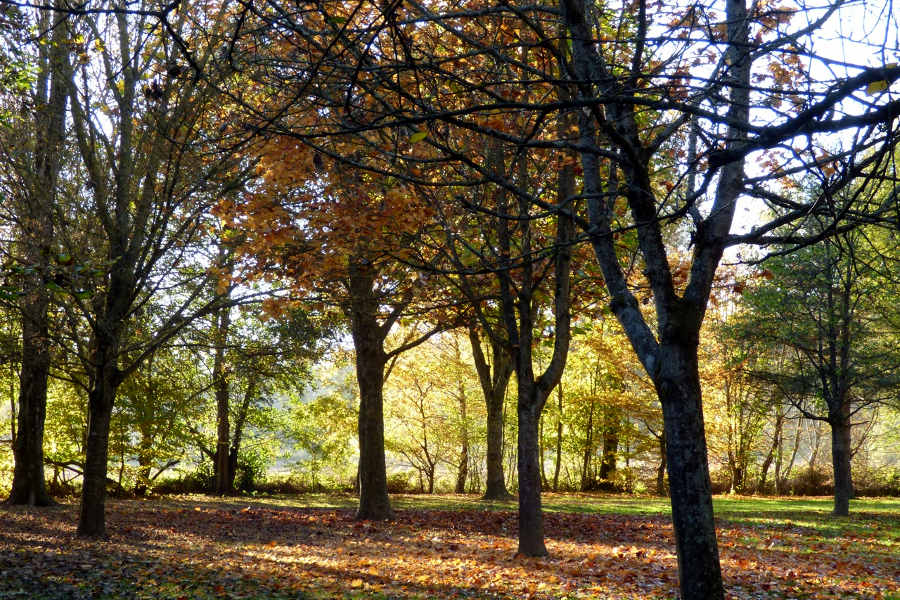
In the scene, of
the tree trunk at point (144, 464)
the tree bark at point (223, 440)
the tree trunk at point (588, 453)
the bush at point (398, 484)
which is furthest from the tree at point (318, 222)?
the tree trunk at point (588, 453)

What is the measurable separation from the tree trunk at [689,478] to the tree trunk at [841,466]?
14.4 m

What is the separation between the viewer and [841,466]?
17.3 meters

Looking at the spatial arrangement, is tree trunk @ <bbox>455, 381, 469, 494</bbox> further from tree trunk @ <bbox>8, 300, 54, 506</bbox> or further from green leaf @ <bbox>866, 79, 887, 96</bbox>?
green leaf @ <bbox>866, 79, 887, 96</bbox>

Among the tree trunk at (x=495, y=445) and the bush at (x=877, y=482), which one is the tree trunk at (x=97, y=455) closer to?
the tree trunk at (x=495, y=445)

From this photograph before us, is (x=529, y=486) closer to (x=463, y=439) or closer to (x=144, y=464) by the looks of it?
(x=144, y=464)

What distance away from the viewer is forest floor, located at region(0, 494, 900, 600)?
6.77 metres

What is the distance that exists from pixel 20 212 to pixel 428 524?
927 centimetres

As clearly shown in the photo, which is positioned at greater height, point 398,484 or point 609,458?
point 609,458

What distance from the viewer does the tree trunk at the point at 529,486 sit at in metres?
9.07

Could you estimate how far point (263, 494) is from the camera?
23.3 meters

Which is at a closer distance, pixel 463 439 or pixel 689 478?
pixel 689 478

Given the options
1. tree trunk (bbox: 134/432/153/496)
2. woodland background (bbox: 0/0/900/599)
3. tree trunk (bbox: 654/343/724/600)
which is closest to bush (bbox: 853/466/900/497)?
woodland background (bbox: 0/0/900/599)

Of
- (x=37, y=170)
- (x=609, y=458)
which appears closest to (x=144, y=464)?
(x=37, y=170)

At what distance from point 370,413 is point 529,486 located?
574 centimetres
